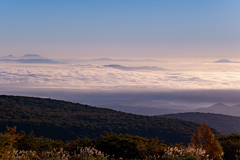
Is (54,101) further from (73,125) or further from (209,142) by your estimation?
(209,142)

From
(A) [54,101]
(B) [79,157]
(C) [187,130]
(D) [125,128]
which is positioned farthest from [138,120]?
(B) [79,157]

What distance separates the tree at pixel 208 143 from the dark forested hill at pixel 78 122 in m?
54.3

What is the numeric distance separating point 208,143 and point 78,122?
222 feet

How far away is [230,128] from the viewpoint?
135625 millimetres

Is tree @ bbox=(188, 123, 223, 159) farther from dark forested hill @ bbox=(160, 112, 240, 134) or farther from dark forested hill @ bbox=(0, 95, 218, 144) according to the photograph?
dark forested hill @ bbox=(160, 112, 240, 134)

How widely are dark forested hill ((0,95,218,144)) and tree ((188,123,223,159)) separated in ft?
178

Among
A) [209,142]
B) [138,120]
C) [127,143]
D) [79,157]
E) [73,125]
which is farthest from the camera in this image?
[138,120]

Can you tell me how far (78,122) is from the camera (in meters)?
86.4

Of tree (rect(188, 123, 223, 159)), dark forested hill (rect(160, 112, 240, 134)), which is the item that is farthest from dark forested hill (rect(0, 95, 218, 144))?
tree (rect(188, 123, 223, 159))

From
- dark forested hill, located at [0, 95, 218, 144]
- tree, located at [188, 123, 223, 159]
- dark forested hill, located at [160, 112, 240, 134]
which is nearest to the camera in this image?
tree, located at [188, 123, 223, 159]

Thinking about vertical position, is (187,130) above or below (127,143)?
below

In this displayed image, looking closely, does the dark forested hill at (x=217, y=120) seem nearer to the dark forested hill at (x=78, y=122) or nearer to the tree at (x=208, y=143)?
the dark forested hill at (x=78, y=122)

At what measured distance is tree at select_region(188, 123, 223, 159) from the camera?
70.3ft

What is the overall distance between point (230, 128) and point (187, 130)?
64614 millimetres
